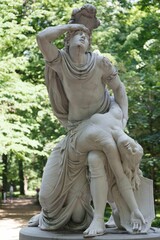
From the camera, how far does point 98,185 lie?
4.66 meters

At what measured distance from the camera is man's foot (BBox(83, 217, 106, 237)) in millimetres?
4398

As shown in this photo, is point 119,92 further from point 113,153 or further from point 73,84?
point 113,153

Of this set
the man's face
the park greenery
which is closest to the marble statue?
the man's face

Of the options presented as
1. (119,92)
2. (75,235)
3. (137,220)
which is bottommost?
(75,235)

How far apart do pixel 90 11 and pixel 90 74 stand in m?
0.81

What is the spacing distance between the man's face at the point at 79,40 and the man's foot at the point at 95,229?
198cm

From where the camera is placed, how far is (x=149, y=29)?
17.4 metres

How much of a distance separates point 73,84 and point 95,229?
5.44 feet

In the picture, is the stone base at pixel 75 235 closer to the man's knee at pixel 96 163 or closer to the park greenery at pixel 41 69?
the man's knee at pixel 96 163

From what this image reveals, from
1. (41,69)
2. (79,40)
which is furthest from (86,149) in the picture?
(41,69)

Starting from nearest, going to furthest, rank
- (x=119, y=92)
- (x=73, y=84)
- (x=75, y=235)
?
(x=75, y=235)
(x=73, y=84)
(x=119, y=92)

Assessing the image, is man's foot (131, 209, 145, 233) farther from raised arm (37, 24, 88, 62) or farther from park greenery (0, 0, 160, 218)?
park greenery (0, 0, 160, 218)

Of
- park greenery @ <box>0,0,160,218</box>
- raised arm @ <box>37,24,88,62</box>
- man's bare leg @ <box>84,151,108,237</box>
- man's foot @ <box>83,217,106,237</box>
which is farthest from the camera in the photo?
park greenery @ <box>0,0,160,218</box>

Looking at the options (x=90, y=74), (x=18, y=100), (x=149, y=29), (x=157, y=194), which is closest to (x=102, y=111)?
(x=90, y=74)
